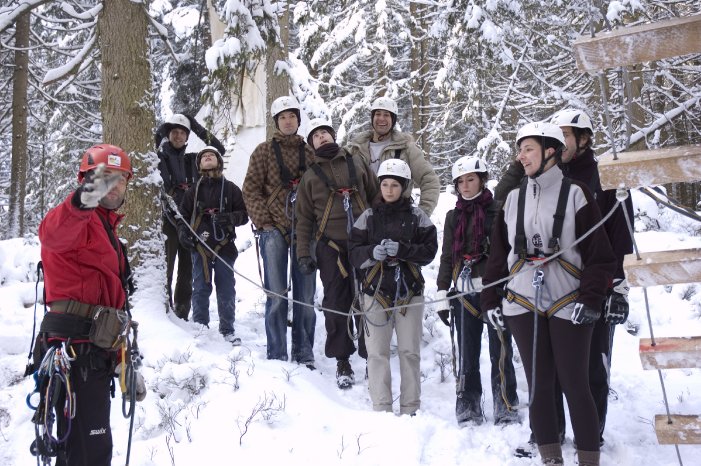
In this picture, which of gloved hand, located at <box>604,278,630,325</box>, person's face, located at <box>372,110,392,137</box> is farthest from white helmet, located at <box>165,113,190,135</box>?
gloved hand, located at <box>604,278,630,325</box>

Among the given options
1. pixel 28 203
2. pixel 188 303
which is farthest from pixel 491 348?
pixel 28 203

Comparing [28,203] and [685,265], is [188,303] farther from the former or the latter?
[28,203]

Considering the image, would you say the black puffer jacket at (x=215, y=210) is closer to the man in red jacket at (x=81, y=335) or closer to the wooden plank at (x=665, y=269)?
the man in red jacket at (x=81, y=335)

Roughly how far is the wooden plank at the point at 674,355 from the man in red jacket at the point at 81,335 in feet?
10.0

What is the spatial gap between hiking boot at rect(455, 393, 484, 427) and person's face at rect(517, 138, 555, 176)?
224 centimetres

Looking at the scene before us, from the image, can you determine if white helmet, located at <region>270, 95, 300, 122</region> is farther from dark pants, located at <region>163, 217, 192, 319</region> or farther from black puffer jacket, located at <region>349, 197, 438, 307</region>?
dark pants, located at <region>163, 217, 192, 319</region>

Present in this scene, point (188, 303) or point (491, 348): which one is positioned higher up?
point (188, 303)

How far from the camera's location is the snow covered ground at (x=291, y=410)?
4.95 m

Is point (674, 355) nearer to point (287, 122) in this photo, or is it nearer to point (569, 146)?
point (569, 146)

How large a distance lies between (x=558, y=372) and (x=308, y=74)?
41.2 feet

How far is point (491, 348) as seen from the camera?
232 inches

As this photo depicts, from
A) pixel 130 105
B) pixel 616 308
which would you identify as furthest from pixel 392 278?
pixel 130 105

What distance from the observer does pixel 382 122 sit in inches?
273

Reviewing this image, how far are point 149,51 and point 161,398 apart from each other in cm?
408
